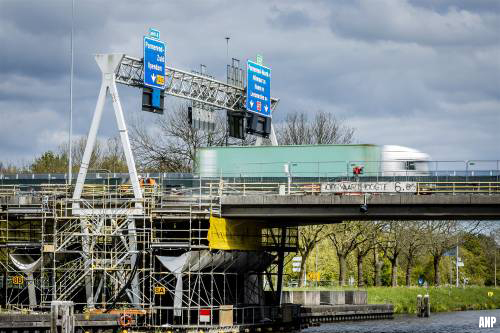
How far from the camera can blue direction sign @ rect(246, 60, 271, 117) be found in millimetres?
84625

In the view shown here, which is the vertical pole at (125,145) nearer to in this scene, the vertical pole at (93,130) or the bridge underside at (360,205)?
the vertical pole at (93,130)

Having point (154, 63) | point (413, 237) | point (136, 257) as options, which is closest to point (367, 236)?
point (413, 237)

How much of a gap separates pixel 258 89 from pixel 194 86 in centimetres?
1005

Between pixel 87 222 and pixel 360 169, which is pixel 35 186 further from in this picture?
pixel 360 169

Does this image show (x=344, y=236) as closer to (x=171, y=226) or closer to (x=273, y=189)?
(x=273, y=189)

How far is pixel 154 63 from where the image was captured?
69.8 m

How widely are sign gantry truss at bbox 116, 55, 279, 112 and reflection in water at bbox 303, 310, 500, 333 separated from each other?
1752 centimetres

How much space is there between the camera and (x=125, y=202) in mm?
68250

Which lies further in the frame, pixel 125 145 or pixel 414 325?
pixel 414 325

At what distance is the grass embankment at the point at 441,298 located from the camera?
10662 centimetres

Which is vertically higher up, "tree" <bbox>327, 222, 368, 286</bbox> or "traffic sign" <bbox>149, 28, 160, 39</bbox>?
"traffic sign" <bbox>149, 28, 160, 39</bbox>

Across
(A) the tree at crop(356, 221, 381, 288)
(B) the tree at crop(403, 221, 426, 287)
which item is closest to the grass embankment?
(A) the tree at crop(356, 221, 381, 288)

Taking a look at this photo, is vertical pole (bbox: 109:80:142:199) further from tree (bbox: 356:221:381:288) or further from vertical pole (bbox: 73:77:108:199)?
tree (bbox: 356:221:381:288)

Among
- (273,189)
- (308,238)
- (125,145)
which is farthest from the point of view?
(308,238)
